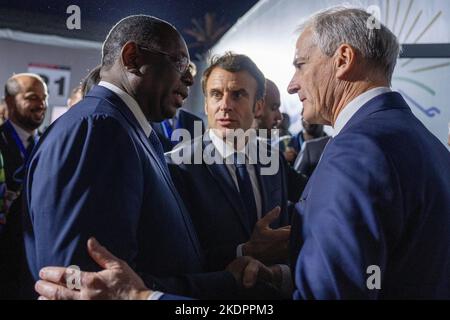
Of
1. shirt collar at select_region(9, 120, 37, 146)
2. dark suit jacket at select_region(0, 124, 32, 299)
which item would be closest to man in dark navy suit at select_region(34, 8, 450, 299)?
dark suit jacket at select_region(0, 124, 32, 299)

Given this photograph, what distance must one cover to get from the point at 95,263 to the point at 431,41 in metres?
3.37

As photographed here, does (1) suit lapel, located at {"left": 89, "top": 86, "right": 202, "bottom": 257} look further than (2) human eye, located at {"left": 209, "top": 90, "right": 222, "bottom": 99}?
No

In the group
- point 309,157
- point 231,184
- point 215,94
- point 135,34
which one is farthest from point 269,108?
point 135,34

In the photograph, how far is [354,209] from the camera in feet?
2.68

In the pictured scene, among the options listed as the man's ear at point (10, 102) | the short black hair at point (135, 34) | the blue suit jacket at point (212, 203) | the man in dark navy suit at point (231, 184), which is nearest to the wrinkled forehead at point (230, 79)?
the man in dark navy suit at point (231, 184)

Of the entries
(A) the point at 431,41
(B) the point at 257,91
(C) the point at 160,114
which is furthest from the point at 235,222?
(A) the point at 431,41

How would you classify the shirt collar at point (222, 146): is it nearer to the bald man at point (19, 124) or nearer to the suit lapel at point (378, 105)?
the suit lapel at point (378, 105)

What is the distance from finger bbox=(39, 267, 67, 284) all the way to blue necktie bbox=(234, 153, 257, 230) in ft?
2.49

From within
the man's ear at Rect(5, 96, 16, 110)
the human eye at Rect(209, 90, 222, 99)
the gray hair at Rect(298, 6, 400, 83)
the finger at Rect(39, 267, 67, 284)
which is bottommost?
the finger at Rect(39, 267, 67, 284)

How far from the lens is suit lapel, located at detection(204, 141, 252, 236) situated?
1504mm

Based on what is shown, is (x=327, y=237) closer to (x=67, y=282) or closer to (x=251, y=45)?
(x=67, y=282)

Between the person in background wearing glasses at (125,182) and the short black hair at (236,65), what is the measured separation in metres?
0.57

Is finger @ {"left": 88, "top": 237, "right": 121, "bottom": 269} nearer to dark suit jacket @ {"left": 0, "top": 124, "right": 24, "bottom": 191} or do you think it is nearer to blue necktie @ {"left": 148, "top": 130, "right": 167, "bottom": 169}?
blue necktie @ {"left": 148, "top": 130, "right": 167, "bottom": 169}

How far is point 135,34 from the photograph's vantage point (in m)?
1.15
